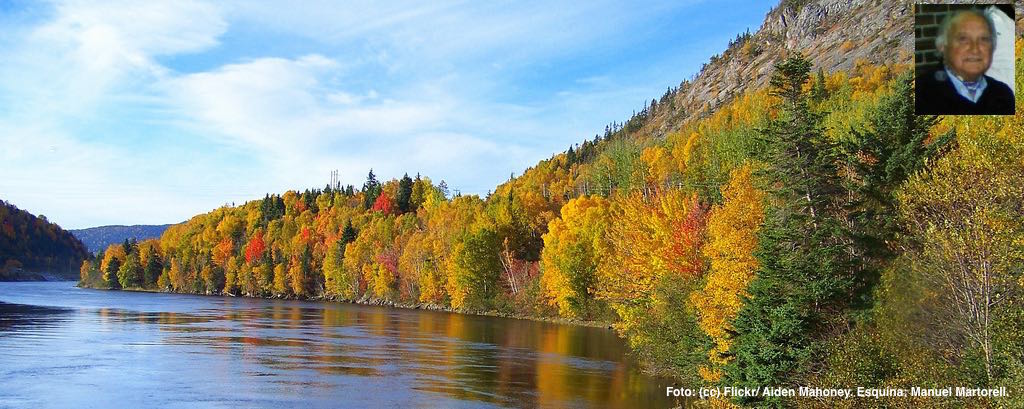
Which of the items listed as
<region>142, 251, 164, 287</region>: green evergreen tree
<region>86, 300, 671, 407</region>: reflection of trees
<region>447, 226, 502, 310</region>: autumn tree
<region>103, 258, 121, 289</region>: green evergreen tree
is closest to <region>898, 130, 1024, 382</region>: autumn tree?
<region>86, 300, 671, 407</region>: reflection of trees

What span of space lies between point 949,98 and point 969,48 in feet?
3.71

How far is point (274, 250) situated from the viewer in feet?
549

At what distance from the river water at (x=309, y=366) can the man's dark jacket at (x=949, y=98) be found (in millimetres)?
23053

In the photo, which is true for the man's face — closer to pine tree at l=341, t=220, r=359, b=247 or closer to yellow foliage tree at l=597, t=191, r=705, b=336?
yellow foliage tree at l=597, t=191, r=705, b=336

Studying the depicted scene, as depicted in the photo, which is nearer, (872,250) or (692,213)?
(872,250)

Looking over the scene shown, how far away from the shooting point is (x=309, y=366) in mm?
46375

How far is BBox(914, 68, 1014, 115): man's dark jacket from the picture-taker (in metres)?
15.8

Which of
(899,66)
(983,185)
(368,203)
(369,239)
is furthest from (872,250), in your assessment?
(899,66)

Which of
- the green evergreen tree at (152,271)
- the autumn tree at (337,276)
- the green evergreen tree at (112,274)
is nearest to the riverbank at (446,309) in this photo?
the autumn tree at (337,276)

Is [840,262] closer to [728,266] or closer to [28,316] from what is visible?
[728,266]

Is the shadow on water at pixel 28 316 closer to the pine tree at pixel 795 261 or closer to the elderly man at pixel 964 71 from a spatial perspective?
the pine tree at pixel 795 261

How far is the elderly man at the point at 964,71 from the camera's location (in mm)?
15703

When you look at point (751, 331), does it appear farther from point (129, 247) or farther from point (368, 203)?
point (129, 247)

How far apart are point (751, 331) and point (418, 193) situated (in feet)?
511
